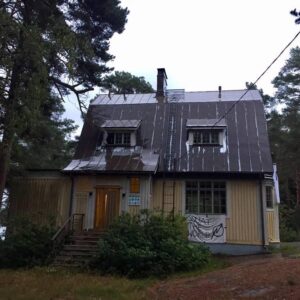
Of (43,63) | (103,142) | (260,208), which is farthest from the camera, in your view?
(103,142)

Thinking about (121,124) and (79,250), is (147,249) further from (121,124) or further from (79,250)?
(121,124)

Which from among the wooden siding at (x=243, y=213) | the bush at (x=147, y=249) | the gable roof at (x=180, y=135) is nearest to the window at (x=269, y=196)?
the wooden siding at (x=243, y=213)

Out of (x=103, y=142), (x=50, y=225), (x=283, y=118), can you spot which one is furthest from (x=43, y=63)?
(x=283, y=118)

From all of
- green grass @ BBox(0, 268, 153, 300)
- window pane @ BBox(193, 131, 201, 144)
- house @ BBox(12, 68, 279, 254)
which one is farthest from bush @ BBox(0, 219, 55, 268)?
window pane @ BBox(193, 131, 201, 144)

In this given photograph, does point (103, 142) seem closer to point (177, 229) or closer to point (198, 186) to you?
point (198, 186)

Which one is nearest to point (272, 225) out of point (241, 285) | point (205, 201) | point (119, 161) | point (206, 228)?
point (206, 228)

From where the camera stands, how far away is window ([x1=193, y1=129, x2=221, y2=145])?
2117 centimetres

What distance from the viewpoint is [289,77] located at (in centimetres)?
4241

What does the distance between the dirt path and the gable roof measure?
6779 mm

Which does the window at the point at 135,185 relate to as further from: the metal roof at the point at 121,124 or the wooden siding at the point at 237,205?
the metal roof at the point at 121,124

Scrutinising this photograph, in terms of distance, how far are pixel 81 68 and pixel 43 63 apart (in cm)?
599

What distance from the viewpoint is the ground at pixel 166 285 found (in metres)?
10.4

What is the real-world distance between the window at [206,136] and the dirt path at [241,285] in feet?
28.1

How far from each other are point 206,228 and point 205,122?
5312 mm
